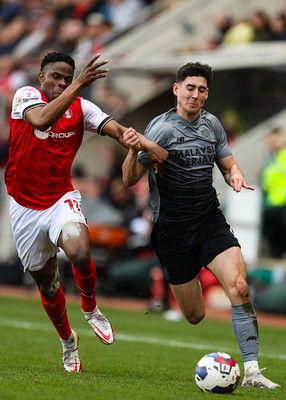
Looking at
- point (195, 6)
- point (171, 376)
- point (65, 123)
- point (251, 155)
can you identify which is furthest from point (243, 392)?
point (195, 6)

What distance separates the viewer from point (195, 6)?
23.1 m

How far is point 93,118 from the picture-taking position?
988cm

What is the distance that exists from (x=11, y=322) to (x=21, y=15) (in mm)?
14316

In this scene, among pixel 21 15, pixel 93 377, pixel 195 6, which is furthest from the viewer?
pixel 21 15

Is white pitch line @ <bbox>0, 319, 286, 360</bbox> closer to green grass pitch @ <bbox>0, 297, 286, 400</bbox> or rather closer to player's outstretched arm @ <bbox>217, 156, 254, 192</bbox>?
green grass pitch @ <bbox>0, 297, 286, 400</bbox>

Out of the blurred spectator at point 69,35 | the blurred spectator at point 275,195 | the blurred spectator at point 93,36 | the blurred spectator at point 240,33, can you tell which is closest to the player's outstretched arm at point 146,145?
the blurred spectator at point 275,195

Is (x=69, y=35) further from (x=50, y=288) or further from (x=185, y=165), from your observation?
(x=185, y=165)

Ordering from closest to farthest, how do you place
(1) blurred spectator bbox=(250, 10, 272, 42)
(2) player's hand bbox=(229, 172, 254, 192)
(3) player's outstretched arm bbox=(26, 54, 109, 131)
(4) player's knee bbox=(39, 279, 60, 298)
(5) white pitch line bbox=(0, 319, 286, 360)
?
(3) player's outstretched arm bbox=(26, 54, 109, 131) → (2) player's hand bbox=(229, 172, 254, 192) → (4) player's knee bbox=(39, 279, 60, 298) → (5) white pitch line bbox=(0, 319, 286, 360) → (1) blurred spectator bbox=(250, 10, 272, 42)

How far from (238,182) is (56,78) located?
187 centimetres

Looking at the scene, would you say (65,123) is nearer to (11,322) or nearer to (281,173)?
(11,322)

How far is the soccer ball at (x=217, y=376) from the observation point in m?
8.28

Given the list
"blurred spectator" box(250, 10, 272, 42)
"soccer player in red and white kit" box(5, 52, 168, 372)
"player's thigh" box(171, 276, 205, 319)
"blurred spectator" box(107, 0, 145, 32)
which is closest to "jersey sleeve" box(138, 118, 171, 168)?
"soccer player in red and white kit" box(5, 52, 168, 372)

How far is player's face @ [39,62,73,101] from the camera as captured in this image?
31.5 feet

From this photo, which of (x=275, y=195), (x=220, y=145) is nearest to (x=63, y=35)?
(x=275, y=195)
